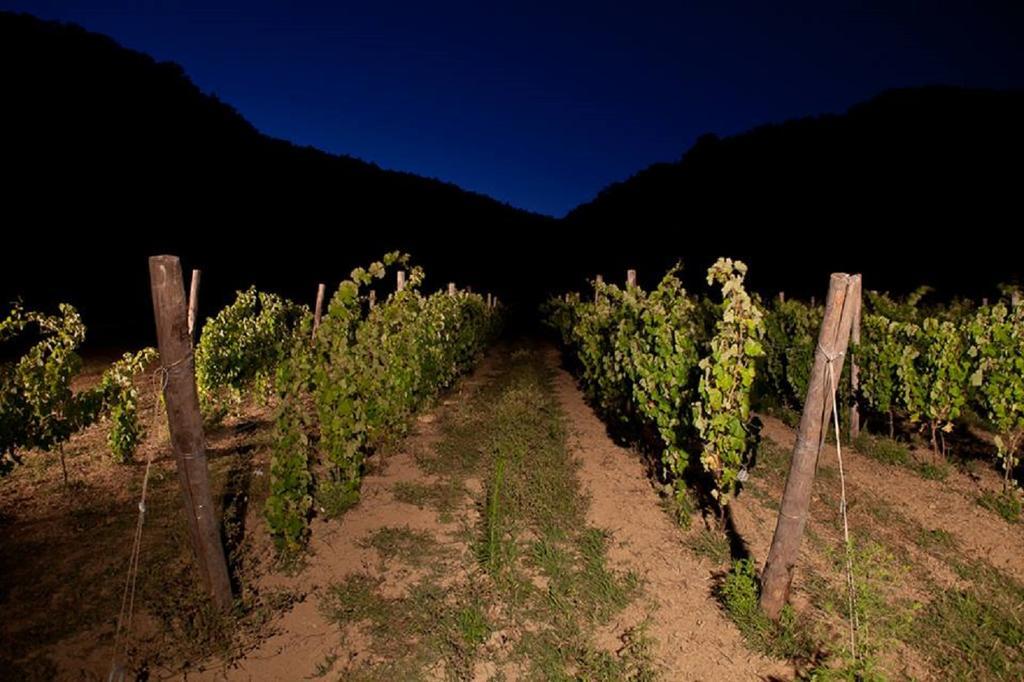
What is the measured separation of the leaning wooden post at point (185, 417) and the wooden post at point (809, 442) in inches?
144

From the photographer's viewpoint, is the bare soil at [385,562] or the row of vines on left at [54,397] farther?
the row of vines on left at [54,397]

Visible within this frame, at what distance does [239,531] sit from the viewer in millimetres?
4543

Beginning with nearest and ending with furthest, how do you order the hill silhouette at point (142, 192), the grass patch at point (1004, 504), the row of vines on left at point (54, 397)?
the row of vines on left at point (54, 397) → the grass patch at point (1004, 504) → the hill silhouette at point (142, 192)

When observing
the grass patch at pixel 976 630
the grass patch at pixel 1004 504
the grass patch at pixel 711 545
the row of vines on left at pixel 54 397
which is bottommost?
the grass patch at pixel 976 630

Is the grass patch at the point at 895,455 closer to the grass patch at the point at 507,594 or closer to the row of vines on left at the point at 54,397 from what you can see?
the grass patch at the point at 507,594

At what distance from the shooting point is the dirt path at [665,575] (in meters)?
3.17

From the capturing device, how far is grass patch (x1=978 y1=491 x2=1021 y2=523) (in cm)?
514

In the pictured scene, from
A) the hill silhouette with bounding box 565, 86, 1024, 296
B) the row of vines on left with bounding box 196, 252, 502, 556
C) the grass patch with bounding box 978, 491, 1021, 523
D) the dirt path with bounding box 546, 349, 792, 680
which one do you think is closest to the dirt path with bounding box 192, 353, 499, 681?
the row of vines on left with bounding box 196, 252, 502, 556

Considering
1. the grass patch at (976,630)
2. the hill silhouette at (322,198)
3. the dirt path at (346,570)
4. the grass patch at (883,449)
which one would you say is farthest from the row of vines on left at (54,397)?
the hill silhouette at (322,198)

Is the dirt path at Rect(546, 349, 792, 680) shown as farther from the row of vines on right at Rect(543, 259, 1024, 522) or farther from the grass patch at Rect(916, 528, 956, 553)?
the grass patch at Rect(916, 528, 956, 553)

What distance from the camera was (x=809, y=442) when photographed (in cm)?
332

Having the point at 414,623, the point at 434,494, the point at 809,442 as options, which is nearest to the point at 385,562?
the point at 414,623

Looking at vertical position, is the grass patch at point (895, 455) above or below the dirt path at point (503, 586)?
above

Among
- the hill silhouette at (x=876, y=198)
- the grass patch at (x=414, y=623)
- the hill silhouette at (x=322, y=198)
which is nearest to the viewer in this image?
the grass patch at (x=414, y=623)
